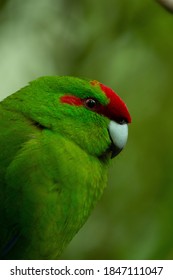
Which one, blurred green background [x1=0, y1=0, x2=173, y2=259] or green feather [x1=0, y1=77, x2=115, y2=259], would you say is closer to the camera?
green feather [x1=0, y1=77, x2=115, y2=259]

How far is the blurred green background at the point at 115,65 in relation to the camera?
337cm

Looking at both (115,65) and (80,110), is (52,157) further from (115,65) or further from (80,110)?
(115,65)

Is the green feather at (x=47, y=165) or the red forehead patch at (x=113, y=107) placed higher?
the red forehead patch at (x=113, y=107)

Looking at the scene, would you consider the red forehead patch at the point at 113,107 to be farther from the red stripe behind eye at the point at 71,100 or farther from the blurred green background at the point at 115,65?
the blurred green background at the point at 115,65

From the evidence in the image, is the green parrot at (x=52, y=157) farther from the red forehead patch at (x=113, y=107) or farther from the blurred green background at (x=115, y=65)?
the blurred green background at (x=115, y=65)

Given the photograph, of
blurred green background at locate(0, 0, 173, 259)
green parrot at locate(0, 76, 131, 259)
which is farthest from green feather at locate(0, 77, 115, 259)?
blurred green background at locate(0, 0, 173, 259)

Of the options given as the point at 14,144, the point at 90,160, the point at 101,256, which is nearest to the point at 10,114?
the point at 14,144

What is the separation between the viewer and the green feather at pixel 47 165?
2.48m

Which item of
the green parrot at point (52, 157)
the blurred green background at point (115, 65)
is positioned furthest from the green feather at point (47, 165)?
the blurred green background at point (115, 65)

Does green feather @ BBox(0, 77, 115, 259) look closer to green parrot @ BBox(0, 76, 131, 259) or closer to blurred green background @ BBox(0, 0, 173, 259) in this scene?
green parrot @ BBox(0, 76, 131, 259)

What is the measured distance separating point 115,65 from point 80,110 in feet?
3.13

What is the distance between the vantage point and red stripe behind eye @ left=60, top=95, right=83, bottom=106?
100 inches

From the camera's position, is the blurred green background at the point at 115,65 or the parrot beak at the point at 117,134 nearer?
the parrot beak at the point at 117,134

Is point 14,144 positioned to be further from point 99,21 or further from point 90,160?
point 99,21
